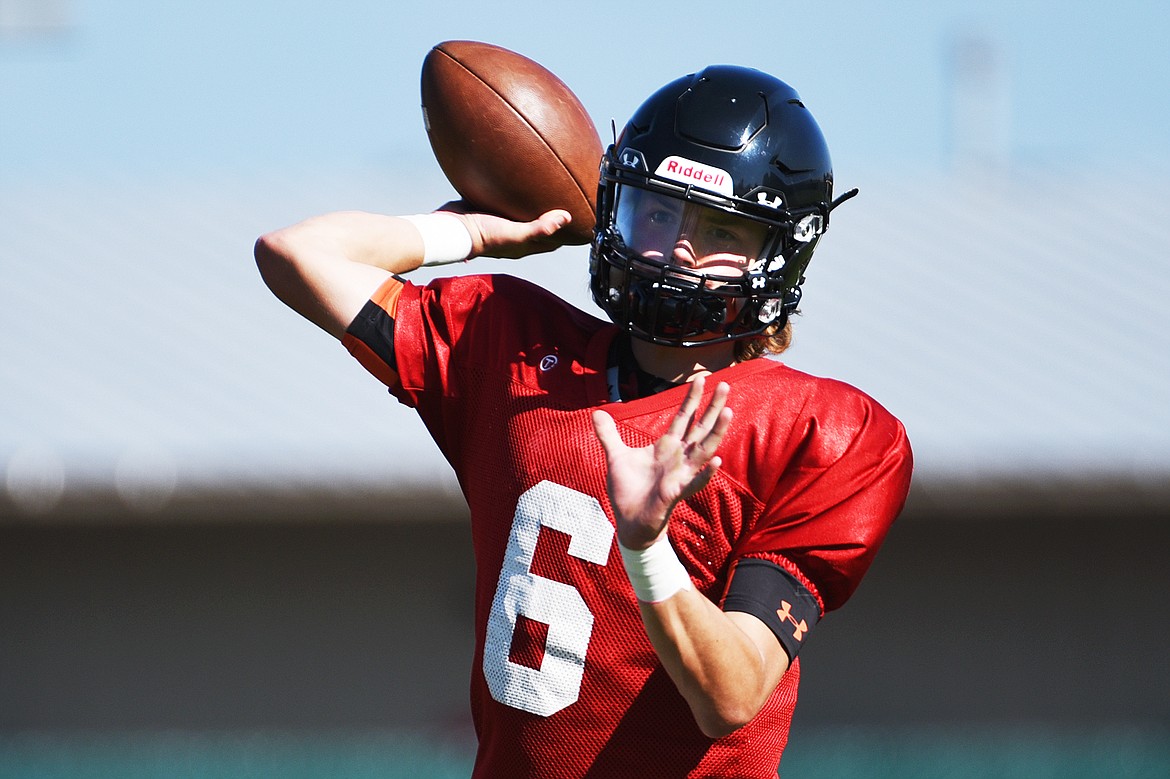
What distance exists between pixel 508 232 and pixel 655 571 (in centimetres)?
95

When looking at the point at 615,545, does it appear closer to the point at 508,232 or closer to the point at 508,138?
the point at 508,232

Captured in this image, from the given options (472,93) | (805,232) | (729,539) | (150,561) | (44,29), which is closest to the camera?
(729,539)

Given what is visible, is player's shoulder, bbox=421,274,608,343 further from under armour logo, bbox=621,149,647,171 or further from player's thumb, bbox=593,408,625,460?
player's thumb, bbox=593,408,625,460

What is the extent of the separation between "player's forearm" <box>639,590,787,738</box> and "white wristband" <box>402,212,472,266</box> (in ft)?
2.97

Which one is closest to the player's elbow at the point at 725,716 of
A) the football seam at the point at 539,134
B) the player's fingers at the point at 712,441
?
the player's fingers at the point at 712,441

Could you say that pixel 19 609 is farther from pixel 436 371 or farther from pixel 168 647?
pixel 436 371

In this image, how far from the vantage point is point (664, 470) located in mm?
1891

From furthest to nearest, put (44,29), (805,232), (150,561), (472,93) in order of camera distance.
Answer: (44,29), (150,561), (472,93), (805,232)

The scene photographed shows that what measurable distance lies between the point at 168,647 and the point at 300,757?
3.17 ft

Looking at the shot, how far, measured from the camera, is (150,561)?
7.51 metres

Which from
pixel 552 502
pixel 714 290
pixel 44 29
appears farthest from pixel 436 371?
pixel 44 29

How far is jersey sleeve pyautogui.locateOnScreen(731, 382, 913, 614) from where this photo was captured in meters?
2.17

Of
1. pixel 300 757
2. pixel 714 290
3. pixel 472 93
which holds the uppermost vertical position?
pixel 472 93

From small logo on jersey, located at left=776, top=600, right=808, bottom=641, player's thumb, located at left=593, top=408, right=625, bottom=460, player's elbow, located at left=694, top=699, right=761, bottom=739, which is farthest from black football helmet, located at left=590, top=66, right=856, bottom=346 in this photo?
player's elbow, located at left=694, top=699, right=761, bottom=739
